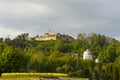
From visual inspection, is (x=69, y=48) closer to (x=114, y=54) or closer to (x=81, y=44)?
(x=81, y=44)

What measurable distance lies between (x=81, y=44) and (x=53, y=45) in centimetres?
1248

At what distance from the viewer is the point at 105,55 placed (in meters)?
116

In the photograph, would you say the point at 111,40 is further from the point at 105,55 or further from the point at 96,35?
the point at 105,55

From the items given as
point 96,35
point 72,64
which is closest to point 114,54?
point 72,64

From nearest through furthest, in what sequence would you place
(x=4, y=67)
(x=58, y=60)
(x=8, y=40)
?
(x=4, y=67), (x=58, y=60), (x=8, y=40)

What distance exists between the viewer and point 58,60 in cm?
9350

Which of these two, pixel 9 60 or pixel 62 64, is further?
pixel 62 64

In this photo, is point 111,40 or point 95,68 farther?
point 111,40

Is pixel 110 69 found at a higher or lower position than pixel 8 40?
lower

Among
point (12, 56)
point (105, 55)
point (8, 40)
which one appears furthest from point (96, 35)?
point (12, 56)

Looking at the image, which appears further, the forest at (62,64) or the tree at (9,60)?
the forest at (62,64)

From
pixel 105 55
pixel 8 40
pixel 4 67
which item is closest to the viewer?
pixel 4 67

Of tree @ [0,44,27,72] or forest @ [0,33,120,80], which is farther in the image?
forest @ [0,33,120,80]

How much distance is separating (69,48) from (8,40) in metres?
24.6
